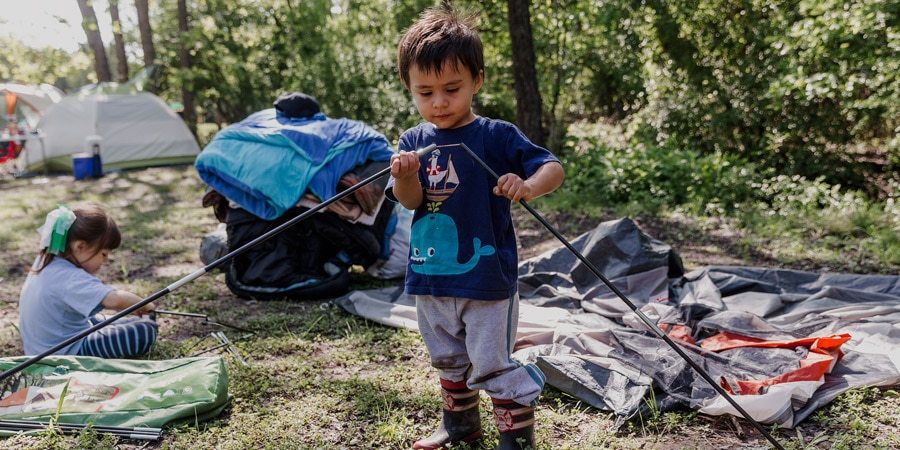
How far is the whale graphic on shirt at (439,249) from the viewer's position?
6.93ft

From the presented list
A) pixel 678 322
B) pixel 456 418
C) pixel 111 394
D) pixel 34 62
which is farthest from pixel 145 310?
pixel 34 62

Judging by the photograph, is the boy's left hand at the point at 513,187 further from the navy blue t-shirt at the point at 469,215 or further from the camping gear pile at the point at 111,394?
the camping gear pile at the point at 111,394

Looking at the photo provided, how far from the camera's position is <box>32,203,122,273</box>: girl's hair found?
3057 mm

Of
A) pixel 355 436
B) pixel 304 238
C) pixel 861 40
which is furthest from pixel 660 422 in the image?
pixel 861 40

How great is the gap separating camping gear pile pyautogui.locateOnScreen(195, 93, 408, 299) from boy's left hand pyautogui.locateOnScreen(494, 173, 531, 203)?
7.65 ft

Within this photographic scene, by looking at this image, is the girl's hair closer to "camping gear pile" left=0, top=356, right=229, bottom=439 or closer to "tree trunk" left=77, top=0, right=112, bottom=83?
"camping gear pile" left=0, top=356, right=229, bottom=439

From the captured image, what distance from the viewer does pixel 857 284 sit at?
394 centimetres

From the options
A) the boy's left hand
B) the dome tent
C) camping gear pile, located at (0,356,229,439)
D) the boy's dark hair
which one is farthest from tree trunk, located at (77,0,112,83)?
the boy's left hand

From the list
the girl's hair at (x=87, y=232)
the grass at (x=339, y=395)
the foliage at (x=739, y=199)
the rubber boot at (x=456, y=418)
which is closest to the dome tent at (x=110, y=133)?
the grass at (x=339, y=395)

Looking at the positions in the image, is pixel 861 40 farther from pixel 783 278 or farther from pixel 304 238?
pixel 304 238

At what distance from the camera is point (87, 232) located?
3068 millimetres

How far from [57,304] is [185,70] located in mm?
10674

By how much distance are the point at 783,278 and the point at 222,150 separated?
3.57m

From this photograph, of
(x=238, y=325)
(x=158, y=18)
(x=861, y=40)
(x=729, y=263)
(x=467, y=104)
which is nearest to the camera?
(x=467, y=104)
